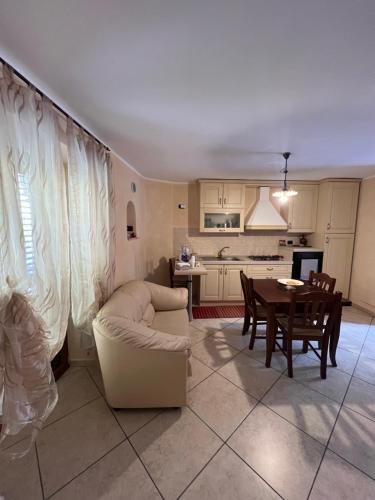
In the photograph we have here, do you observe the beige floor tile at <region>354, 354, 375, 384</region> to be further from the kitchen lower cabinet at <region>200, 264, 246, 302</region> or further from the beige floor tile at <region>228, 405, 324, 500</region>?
the kitchen lower cabinet at <region>200, 264, 246, 302</region>

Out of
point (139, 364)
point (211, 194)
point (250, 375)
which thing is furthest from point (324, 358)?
point (211, 194)

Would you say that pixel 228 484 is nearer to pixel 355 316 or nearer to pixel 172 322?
pixel 172 322

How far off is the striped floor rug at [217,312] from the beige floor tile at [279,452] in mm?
1833

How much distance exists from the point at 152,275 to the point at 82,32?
3702mm

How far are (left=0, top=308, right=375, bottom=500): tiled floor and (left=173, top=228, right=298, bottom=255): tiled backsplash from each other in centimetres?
257

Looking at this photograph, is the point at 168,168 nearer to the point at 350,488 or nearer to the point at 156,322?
the point at 156,322

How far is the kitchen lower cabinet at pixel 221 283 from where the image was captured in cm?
391

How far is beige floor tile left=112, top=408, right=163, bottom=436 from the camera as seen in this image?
157cm

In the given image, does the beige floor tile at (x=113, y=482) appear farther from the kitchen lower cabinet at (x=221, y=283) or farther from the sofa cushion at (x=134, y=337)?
the kitchen lower cabinet at (x=221, y=283)

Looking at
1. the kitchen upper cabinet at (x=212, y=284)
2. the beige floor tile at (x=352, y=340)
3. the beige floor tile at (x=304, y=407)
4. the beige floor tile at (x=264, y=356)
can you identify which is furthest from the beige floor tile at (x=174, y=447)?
the kitchen upper cabinet at (x=212, y=284)

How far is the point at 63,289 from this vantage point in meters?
1.50

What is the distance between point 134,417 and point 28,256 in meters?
1.46

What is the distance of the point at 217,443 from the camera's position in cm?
146

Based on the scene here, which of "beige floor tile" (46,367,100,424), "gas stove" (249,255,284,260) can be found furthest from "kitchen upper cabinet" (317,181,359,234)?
"beige floor tile" (46,367,100,424)
